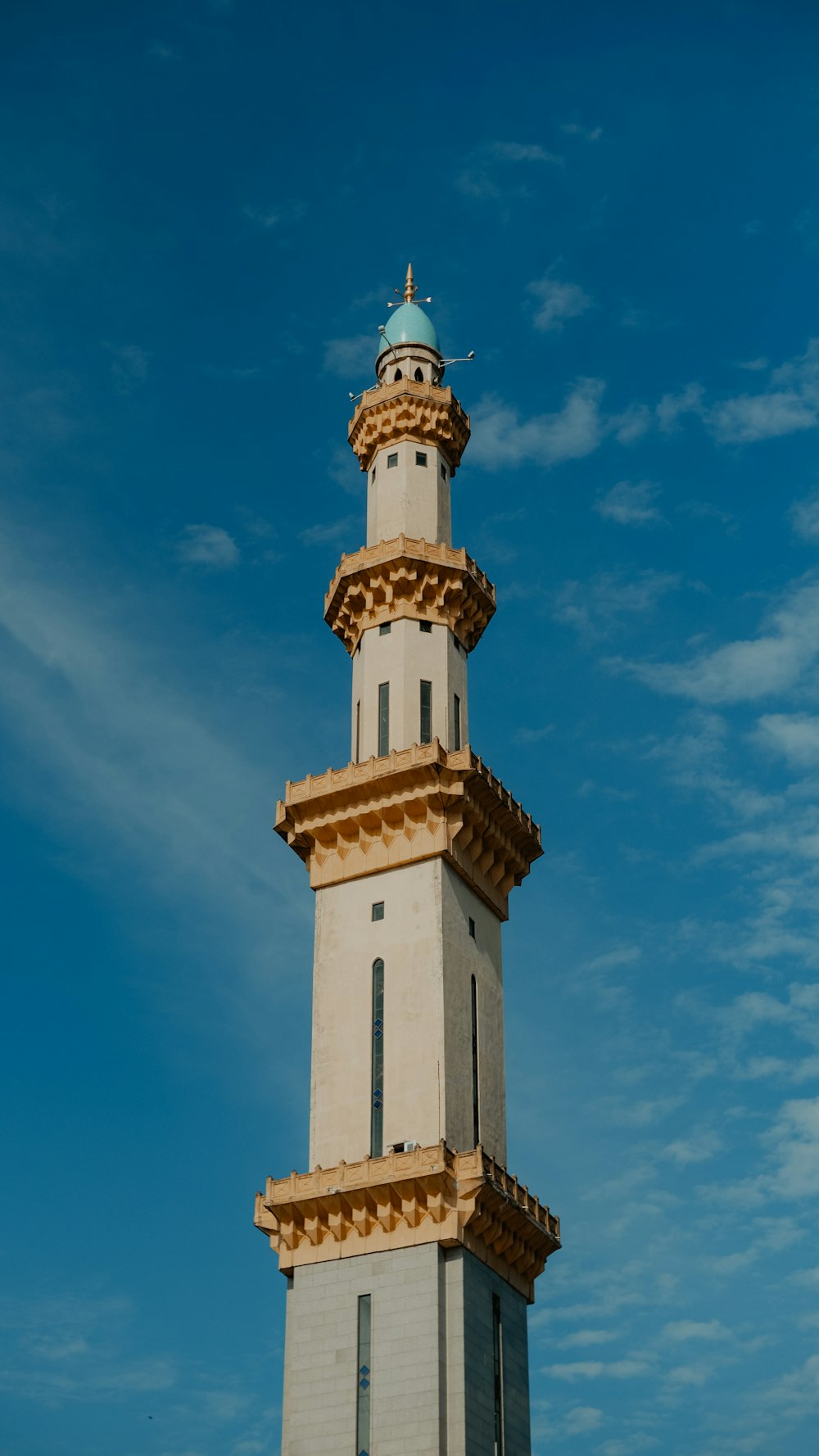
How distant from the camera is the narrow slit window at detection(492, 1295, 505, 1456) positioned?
55312mm

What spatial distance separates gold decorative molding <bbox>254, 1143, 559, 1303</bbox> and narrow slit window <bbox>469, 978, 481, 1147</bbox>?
205 cm

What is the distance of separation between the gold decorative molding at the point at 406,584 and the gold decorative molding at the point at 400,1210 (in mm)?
23138

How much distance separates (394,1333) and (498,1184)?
599cm

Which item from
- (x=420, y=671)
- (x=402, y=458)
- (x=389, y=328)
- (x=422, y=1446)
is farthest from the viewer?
(x=389, y=328)

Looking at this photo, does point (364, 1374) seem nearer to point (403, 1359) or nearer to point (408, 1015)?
point (403, 1359)

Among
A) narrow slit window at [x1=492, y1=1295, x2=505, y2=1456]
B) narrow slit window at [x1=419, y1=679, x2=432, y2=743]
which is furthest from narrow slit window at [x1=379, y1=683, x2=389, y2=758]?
narrow slit window at [x1=492, y1=1295, x2=505, y2=1456]

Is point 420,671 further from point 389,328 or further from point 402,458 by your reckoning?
point 389,328

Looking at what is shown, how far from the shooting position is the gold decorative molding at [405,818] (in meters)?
63.5

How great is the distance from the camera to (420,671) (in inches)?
2724

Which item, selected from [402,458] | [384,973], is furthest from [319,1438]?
[402,458]

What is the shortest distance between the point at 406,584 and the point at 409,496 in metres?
5.56

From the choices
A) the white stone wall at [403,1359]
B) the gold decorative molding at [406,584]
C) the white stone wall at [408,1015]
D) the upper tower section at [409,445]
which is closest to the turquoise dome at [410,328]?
the upper tower section at [409,445]

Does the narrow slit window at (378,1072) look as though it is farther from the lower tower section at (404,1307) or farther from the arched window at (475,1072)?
the arched window at (475,1072)

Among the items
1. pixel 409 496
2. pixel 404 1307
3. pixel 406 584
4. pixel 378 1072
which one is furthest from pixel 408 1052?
pixel 409 496
